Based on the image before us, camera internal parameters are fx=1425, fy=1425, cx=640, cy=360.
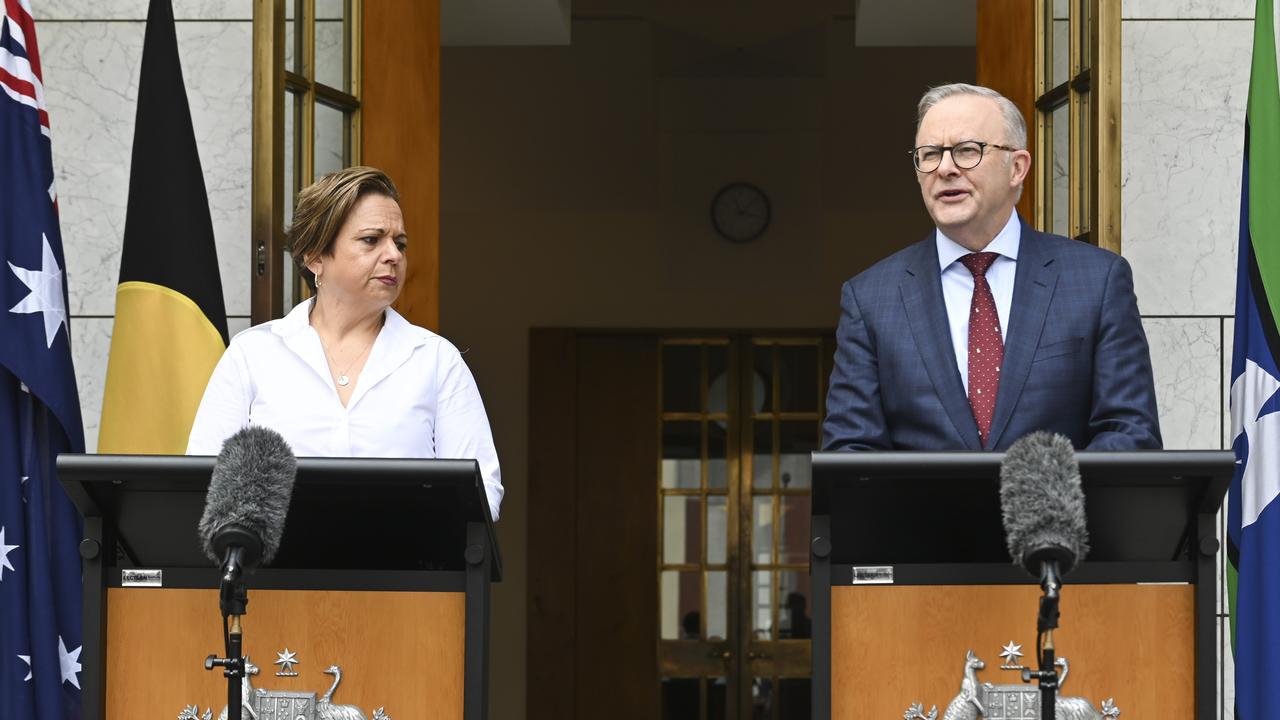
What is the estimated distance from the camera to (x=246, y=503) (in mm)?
1787

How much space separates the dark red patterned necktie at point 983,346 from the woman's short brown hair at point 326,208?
1057mm

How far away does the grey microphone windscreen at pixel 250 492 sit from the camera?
178 cm

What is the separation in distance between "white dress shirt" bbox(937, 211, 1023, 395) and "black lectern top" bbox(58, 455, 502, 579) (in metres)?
0.85

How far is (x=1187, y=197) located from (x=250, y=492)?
276 cm

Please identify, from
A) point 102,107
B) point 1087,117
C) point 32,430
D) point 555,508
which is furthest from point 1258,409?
point 555,508

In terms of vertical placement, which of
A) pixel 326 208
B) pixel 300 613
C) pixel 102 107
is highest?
pixel 102 107

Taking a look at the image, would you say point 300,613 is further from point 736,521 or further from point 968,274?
point 736,521

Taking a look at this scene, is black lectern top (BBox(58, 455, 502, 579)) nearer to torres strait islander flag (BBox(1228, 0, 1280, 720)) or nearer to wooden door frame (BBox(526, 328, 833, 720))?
torres strait islander flag (BBox(1228, 0, 1280, 720))

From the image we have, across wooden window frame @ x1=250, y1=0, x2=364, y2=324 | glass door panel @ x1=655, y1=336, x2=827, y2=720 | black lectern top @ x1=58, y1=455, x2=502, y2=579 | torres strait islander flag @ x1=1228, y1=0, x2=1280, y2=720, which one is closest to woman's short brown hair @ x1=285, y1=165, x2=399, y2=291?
wooden window frame @ x1=250, y1=0, x2=364, y2=324

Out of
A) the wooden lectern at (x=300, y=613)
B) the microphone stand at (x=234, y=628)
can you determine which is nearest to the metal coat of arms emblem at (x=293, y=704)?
the wooden lectern at (x=300, y=613)

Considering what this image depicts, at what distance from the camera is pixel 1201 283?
3688 millimetres

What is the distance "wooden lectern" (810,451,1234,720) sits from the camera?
184 centimetres

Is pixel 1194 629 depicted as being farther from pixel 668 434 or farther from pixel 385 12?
pixel 668 434

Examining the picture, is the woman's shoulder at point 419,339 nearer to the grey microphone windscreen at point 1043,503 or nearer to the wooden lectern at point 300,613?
the wooden lectern at point 300,613
